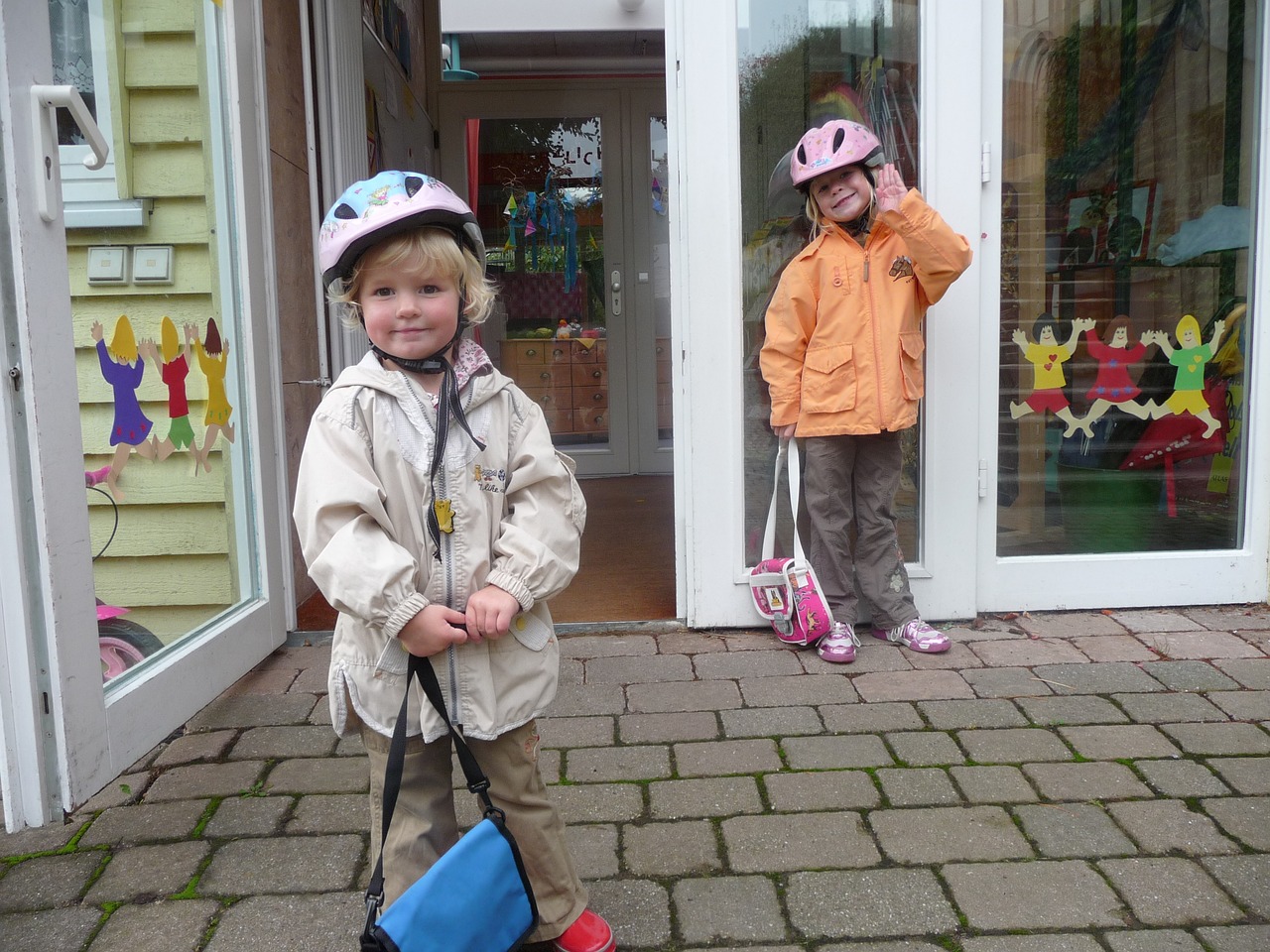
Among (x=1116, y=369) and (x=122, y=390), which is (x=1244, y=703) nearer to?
(x=1116, y=369)

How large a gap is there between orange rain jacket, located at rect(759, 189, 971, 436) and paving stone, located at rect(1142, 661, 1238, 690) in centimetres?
104

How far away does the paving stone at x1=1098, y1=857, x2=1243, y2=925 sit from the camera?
185 cm

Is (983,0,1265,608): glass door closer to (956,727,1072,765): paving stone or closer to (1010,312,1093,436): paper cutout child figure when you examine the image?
(1010,312,1093,436): paper cutout child figure

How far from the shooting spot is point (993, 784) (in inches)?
93.6

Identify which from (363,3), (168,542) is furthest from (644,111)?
(168,542)

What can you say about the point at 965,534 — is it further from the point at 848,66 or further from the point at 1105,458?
the point at 848,66

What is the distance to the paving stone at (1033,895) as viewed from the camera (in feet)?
6.08

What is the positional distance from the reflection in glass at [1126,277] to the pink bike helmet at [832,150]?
2.12ft

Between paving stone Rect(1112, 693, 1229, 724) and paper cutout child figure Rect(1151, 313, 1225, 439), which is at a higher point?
paper cutout child figure Rect(1151, 313, 1225, 439)

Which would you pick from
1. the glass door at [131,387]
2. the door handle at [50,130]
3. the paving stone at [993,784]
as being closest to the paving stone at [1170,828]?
the paving stone at [993,784]

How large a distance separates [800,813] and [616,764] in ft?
1.63

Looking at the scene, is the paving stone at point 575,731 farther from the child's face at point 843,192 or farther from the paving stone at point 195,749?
the child's face at point 843,192

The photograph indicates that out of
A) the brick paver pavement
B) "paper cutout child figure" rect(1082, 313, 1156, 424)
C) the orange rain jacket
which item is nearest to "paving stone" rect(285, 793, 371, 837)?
the brick paver pavement

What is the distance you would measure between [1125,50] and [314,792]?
352 centimetres
